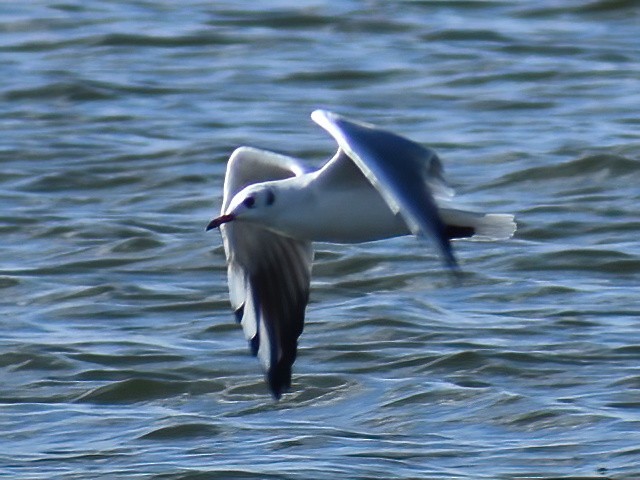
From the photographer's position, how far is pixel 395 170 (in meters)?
5.49

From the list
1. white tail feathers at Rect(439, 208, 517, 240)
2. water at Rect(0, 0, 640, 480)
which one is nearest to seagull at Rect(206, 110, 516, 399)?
white tail feathers at Rect(439, 208, 517, 240)

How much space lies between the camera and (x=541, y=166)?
414 inches

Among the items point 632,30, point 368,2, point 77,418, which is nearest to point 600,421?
point 77,418

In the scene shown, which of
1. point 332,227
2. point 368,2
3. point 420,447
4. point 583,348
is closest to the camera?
point 332,227

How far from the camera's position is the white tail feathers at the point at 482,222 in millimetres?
5707

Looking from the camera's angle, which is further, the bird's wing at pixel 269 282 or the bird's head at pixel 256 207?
the bird's wing at pixel 269 282

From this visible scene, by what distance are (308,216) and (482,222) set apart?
0.54m

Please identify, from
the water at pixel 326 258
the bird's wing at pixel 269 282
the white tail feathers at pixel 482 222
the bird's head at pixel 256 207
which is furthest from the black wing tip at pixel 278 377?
the white tail feathers at pixel 482 222

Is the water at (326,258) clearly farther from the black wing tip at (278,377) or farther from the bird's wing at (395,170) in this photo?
the bird's wing at (395,170)

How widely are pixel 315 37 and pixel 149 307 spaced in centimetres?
625

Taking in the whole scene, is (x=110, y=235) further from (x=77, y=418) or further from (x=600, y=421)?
(x=600, y=421)

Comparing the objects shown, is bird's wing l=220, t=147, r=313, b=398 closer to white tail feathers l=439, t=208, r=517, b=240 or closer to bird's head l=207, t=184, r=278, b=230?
bird's head l=207, t=184, r=278, b=230

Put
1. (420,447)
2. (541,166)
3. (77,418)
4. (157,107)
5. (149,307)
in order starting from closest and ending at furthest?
→ (420,447), (77,418), (149,307), (541,166), (157,107)

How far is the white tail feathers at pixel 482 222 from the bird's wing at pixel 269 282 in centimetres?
83
